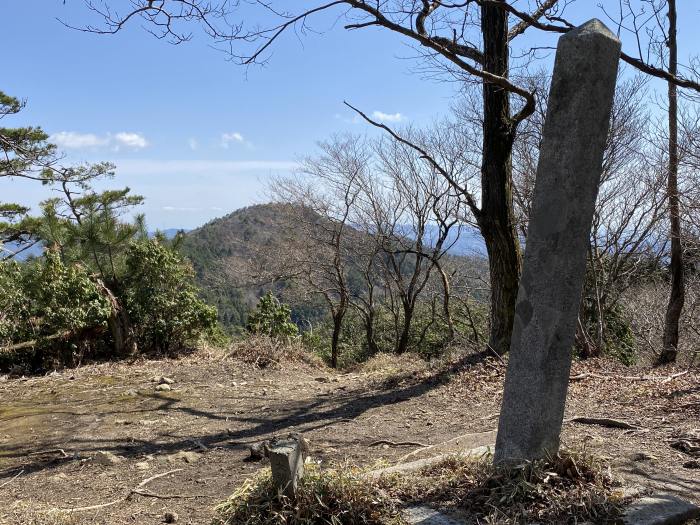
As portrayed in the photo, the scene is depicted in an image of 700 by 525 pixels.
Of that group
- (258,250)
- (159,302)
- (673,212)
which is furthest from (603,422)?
(258,250)

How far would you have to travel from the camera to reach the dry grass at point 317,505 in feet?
7.43

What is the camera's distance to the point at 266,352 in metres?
8.06

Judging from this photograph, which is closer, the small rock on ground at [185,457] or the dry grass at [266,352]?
the small rock on ground at [185,457]

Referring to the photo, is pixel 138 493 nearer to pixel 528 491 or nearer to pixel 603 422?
pixel 528 491

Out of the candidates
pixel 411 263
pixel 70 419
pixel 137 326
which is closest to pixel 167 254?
pixel 137 326

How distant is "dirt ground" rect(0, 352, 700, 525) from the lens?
3.35 m

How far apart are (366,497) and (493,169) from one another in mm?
4819

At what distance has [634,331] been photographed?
15.2 m

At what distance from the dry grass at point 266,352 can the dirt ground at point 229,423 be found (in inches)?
10.2

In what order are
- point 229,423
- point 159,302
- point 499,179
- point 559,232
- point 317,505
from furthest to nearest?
point 159,302 < point 499,179 < point 229,423 < point 559,232 < point 317,505

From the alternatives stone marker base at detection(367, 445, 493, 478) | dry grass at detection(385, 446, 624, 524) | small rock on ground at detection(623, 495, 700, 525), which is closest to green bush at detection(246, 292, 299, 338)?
stone marker base at detection(367, 445, 493, 478)

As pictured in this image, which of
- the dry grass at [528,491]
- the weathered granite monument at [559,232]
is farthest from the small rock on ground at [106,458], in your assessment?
the weathered granite monument at [559,232]

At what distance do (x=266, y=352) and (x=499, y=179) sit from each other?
4.01m

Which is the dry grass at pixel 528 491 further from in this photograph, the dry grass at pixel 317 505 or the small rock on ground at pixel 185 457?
the small rock on ground at pixel 185 457
